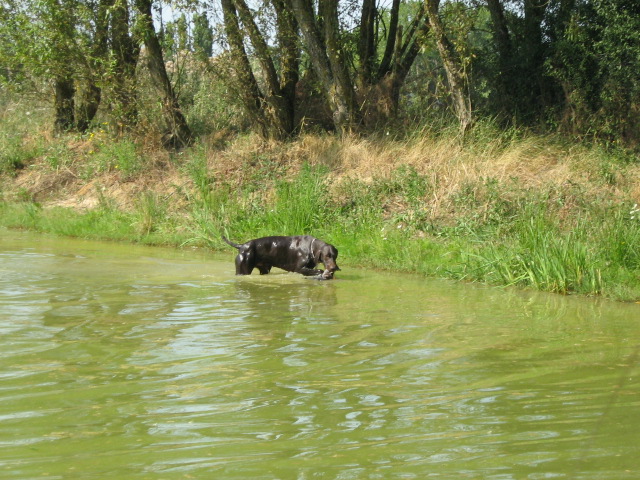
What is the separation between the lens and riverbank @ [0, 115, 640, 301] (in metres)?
11.1

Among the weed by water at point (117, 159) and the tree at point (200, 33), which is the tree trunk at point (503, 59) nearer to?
the tree at point (200, 33)

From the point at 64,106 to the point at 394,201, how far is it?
42.5 ft

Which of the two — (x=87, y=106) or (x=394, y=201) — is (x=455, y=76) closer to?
(x=394, y=201)

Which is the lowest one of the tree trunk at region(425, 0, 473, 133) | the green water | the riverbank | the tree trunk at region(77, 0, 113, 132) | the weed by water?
the green water

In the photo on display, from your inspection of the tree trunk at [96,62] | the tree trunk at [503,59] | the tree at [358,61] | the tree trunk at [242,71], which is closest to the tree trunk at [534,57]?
the tree trunk at [503,59]

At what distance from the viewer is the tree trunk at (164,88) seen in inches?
802

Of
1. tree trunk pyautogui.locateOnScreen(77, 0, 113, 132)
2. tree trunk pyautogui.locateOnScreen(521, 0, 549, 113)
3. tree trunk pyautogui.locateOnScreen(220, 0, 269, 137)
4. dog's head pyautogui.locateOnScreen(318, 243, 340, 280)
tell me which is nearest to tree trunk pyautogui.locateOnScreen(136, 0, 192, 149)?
tree trunk pyautogui.locateOnScreen(77, 0, 113, 132)

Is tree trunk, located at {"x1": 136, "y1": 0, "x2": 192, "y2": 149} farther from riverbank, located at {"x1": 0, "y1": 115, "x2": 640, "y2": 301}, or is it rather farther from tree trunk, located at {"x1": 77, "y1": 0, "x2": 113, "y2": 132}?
tree trunk, located at {"x1": 77, "y1": 0, "x2": 113, "y2": 132}

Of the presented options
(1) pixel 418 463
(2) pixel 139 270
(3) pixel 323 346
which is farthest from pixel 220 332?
(2) pixel 139 270

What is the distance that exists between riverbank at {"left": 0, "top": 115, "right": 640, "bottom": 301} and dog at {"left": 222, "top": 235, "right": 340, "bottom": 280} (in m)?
1.57

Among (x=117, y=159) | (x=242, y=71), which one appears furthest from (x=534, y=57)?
(x=117, y=159)

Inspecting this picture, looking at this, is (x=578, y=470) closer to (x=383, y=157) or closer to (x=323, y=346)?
(x=323, y=346)

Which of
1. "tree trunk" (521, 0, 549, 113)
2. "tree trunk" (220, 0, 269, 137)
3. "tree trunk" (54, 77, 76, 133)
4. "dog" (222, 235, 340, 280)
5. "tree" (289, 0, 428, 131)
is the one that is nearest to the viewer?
"dog" (222, 235, 340, 280)

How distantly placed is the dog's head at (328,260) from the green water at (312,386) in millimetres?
1432
